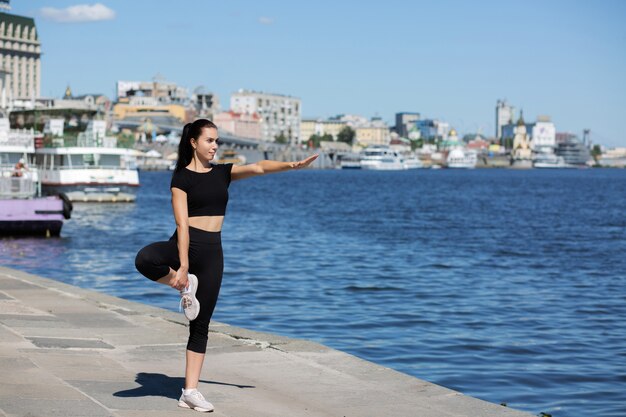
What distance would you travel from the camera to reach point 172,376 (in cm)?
916

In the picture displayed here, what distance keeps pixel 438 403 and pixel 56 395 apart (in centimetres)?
284

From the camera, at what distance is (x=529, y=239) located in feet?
137

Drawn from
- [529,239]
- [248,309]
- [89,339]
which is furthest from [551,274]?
[89,339]

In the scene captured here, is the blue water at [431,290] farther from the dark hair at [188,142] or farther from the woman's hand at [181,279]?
the dark hair at [188,142]

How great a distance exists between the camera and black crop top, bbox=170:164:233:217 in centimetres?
775

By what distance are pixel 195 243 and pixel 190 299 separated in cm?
39

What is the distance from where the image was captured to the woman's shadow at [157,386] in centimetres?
829

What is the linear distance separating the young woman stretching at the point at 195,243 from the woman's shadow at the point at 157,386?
0.46 metres

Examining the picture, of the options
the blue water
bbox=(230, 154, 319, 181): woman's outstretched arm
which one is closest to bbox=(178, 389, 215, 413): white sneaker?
bbox=(230, 154, 319, 181): woman's outstretched arm

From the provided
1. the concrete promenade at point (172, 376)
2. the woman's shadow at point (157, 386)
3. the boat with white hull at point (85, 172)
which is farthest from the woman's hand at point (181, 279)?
the boat with white hull at point (85, 172)

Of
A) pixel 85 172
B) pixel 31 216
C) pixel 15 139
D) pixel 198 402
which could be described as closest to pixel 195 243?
pixel 198 402

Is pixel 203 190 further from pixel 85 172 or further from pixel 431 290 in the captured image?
pixel 85 172

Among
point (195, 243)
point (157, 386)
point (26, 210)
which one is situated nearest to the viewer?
point (195, 243)

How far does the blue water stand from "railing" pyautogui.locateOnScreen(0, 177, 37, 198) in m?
1.83
